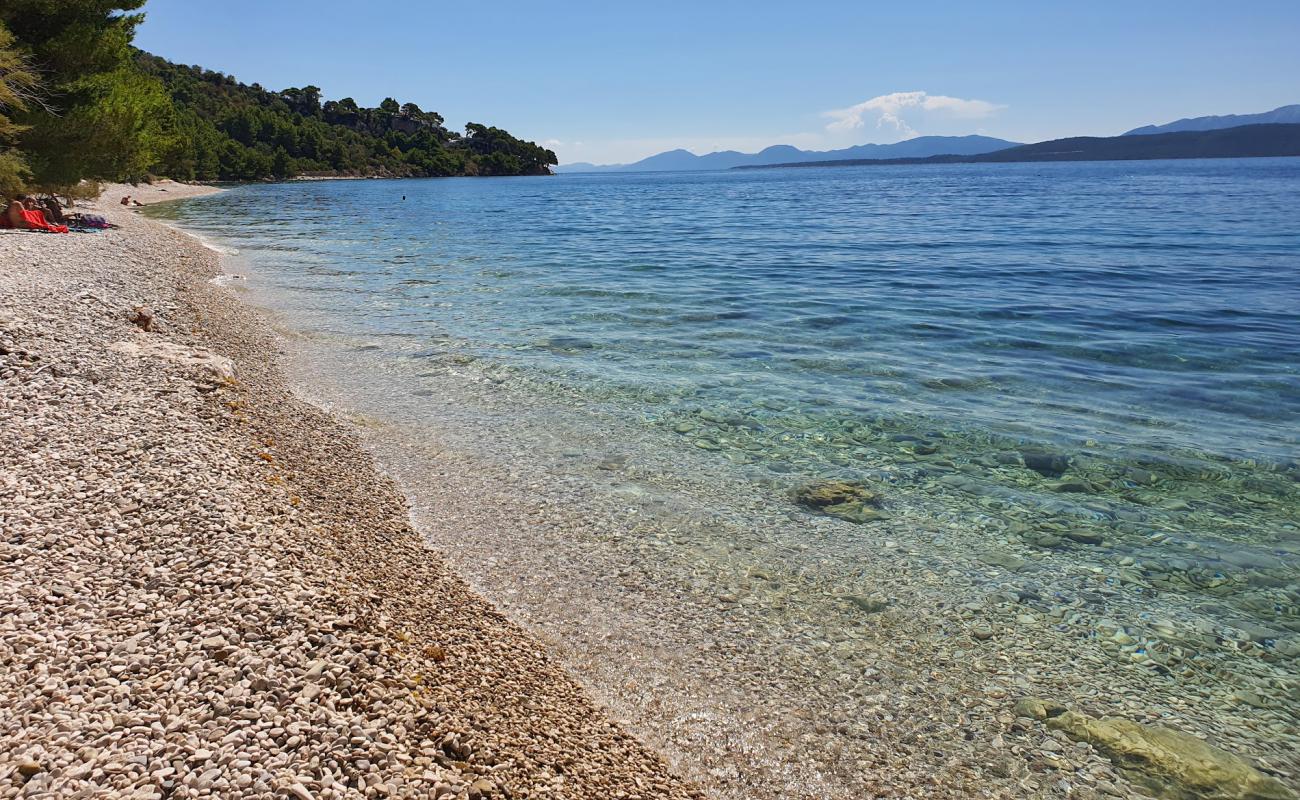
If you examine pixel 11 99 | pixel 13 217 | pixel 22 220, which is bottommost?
pixel 22 220

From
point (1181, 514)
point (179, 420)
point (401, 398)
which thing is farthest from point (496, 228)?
point (1181, 514)

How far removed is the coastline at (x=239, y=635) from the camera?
363 centimetres

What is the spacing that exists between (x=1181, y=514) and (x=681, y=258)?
2482 centimetres

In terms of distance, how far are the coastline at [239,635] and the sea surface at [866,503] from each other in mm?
676

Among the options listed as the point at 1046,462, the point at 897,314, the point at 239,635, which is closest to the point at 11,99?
the point at 239,635

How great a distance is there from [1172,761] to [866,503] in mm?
3892

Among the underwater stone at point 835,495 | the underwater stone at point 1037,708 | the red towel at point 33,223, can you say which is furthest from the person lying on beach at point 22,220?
the underwater stone at point 1037,708

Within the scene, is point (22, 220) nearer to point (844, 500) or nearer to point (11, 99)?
point (11, 99)

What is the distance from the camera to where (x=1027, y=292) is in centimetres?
2184

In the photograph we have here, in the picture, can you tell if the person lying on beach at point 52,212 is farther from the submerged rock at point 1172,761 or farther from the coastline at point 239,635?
the submerged rock at point 1172,761

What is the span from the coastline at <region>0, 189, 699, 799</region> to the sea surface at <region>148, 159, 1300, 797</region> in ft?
2.22

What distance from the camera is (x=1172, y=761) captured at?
4.82 metres

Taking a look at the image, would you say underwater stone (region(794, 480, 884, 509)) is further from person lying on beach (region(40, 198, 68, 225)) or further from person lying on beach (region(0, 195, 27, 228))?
person lying on beach (region(40, 198, 68, 225))

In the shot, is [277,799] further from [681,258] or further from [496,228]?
[496,228]
